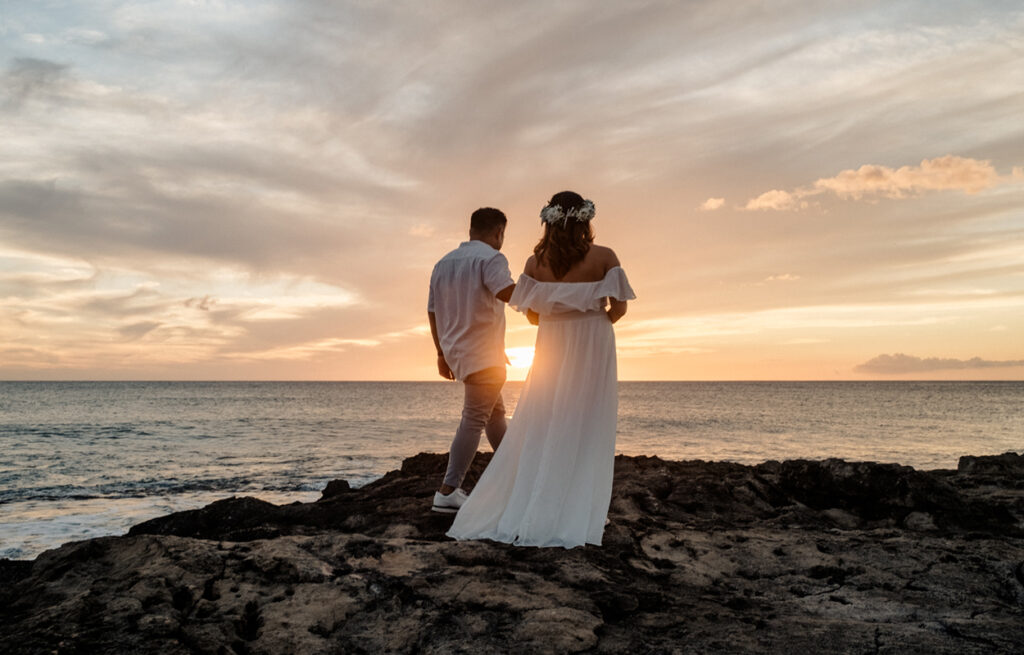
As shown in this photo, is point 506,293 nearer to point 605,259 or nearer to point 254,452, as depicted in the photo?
point 605,259

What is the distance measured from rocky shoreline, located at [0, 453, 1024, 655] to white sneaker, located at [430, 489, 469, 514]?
10cm

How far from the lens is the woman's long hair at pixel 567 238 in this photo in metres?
4.42

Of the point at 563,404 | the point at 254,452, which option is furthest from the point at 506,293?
the point at 254,452

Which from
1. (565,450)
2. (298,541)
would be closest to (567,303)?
(565,450)

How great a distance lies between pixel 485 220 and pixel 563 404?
1617mm

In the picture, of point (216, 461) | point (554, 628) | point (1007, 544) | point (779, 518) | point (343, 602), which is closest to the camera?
point (554, 628)

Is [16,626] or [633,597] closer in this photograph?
[16,626]

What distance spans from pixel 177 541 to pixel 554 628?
2.44 meters

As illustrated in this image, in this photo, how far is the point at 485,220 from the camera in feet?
16.6

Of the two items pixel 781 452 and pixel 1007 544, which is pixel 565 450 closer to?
pixel 1007 544

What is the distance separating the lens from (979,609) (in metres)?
3.29

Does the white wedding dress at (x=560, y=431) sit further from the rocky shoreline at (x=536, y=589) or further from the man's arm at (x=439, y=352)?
the man's arm at (x=439, y=352)

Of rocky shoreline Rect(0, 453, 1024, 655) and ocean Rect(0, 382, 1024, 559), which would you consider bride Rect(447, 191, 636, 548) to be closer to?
rocky shoreline Rect(0, 453, 1024, 655)

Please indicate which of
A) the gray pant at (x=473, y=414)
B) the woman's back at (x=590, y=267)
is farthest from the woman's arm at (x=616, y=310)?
the gray pant at (x=473, y=414)
